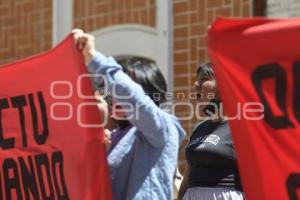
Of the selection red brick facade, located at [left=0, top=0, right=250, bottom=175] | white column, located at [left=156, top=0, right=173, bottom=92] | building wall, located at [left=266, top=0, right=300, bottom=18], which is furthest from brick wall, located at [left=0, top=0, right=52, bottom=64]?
building wall, located at [left=266, top=0, right=300, bottom=18]

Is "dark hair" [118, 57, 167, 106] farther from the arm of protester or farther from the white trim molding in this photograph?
the white trim molding

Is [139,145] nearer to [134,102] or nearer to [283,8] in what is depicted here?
[134,102]

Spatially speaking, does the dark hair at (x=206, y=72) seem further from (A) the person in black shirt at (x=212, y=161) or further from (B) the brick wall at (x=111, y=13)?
(B) the brick wall at (x=111, y=13)

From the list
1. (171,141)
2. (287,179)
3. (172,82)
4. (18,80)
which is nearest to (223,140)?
(171,141)

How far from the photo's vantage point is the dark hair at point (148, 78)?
3891 mm

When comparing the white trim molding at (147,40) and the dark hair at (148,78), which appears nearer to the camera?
the dark hair at (148,78)

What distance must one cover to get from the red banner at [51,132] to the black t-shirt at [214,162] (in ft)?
1.55

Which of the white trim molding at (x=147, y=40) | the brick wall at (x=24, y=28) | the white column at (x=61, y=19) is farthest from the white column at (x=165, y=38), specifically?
the brick wall at (x=24, y=28)

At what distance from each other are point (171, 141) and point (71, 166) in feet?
1.57

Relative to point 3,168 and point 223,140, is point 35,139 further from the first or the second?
point 223,140

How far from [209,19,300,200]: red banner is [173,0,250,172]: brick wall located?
2815mm


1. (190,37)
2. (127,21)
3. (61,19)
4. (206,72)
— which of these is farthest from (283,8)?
(61,19)

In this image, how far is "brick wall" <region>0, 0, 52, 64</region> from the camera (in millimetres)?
7930

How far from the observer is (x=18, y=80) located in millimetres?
4211
